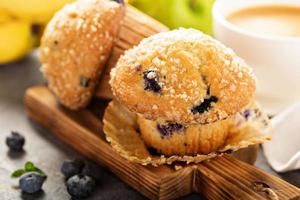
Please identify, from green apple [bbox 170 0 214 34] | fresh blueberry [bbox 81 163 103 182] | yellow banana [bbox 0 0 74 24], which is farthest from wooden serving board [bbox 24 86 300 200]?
green apple [bbox 170 0 214 34]

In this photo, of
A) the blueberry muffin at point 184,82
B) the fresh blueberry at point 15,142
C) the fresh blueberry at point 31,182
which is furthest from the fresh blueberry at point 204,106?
the fresh blueberry at point 15,142

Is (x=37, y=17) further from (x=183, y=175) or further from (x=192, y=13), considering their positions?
(x=183, y=175)

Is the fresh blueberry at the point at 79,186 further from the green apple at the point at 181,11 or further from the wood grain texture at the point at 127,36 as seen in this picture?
the green apple at the point at 181,11

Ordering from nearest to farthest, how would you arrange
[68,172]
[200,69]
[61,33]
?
[200,69] → [68,172] → [61,33]

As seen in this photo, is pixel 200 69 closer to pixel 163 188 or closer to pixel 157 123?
pixel 157 123

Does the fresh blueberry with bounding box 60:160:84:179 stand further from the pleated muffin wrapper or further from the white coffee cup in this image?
the white coffee cup

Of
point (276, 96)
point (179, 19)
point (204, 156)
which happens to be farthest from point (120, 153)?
point (179, 19)
